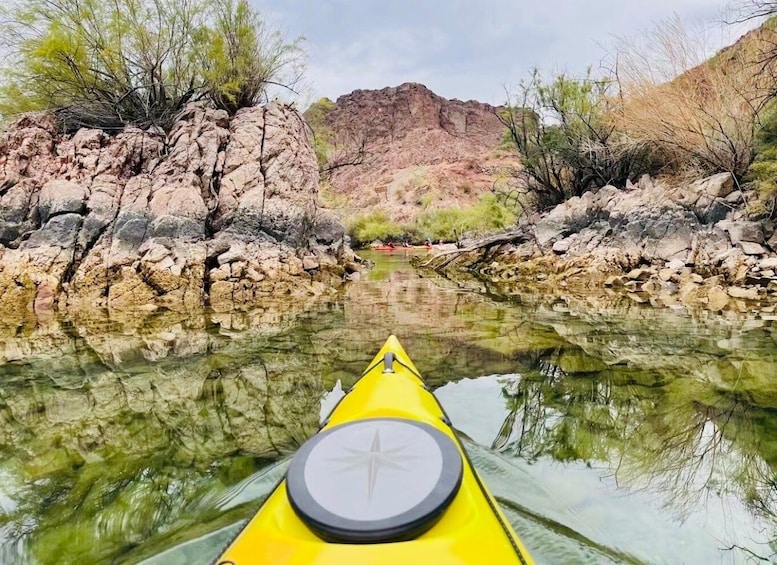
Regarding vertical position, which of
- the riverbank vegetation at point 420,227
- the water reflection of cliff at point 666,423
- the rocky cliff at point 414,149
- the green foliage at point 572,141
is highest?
the rocky cliff at point 414,149

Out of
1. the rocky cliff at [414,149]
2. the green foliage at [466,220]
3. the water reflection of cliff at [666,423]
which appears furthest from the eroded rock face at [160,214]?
the rocky cliff at [414,149]

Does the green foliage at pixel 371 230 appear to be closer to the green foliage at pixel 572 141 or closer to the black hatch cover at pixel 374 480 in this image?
the green foliage at pixel 572 141

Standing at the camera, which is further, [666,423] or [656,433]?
[666,423]

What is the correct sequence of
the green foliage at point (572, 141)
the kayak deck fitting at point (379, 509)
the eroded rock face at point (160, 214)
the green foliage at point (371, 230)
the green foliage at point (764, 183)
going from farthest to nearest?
the green foliage at point (371, 230)
the green foliage at point (572, 141)
the eroded rock face at point (160, 214)
the green foliage at point (764, 183)
the kayak deck fitting at point (379, 509)

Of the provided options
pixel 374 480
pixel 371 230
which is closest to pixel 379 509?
pixel 374 480

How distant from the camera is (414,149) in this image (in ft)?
250

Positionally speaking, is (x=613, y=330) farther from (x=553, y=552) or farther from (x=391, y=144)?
(x=391, y=144)

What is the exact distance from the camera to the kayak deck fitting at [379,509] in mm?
953

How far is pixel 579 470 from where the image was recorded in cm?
223

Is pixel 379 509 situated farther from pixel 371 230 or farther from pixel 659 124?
pixel 371 230

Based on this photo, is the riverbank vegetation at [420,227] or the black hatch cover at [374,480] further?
the riverbank vegetation at [420,227]

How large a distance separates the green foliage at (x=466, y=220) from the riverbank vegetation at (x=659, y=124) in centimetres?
730

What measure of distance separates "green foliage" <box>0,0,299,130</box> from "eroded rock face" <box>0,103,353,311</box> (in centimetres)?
87

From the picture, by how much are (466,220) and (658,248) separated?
63.2 feet
